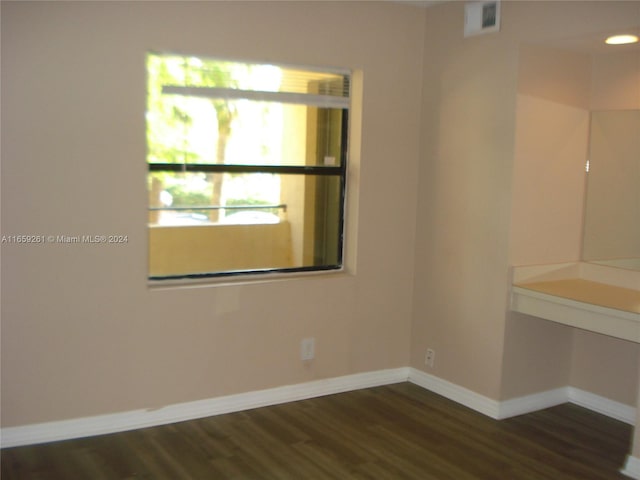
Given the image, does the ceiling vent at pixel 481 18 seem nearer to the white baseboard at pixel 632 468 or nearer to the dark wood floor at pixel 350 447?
the dark wood floor at pixel 350 447

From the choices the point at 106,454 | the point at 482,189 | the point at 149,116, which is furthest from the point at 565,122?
the point at 106,454

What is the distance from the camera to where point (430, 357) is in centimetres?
455

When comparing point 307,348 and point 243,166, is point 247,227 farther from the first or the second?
point 307,348

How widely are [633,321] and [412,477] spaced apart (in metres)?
1.37

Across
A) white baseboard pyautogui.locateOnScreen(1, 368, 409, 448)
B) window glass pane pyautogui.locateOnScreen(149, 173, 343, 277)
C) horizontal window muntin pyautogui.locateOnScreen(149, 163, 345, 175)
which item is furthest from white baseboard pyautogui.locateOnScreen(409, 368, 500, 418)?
horizontal window muntin pyautogui.locateOnScreen(149, 163, 345, 175)

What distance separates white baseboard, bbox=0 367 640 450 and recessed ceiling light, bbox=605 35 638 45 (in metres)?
2.18

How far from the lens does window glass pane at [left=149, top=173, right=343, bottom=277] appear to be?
382 centimetres

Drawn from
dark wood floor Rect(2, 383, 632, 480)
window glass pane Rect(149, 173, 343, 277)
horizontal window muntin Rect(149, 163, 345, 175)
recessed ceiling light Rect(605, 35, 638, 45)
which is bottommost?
dark wood floor Rect(2, 383, 632, 480)

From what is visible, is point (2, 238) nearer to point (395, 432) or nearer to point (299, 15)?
point (299, 15)

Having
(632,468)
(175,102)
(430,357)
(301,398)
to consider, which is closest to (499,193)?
(430,357)

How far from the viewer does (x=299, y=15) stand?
157 inches

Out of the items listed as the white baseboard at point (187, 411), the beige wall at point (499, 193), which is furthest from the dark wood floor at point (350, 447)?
the beige wall at point (499, 193)

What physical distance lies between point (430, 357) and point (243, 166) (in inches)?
71.6

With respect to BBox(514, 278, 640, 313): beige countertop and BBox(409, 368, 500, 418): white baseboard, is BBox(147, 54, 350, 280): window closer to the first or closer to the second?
BBox(409, 368, 500, 418): white baseboard
